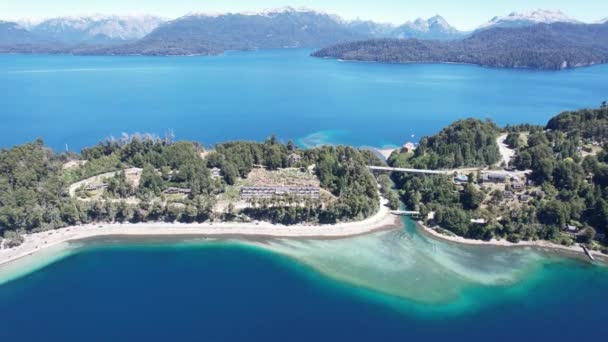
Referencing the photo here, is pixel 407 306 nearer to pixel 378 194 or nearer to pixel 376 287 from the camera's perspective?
pixel 376 287

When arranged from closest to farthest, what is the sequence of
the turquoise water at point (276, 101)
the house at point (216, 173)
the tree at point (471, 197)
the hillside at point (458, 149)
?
the tree at point (471, 197)
the house at point (216, 173)
the hillside at point (458, 149)
the turquoise water at point (276, 101)

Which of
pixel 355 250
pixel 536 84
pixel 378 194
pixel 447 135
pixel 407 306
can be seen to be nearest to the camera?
pixel 407 306

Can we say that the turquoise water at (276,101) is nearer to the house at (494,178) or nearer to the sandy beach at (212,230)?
the house at (494,178)

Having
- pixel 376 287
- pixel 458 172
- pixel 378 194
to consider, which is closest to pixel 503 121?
pixel 458 172

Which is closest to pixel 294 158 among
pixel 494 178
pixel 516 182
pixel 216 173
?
pixel 216 173

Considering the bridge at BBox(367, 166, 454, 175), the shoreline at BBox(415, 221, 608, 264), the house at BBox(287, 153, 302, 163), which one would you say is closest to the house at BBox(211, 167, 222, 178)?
the house at BBox(287, 153, 302, 163)

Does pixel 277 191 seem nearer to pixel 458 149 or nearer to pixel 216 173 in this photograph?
pixel 216 173

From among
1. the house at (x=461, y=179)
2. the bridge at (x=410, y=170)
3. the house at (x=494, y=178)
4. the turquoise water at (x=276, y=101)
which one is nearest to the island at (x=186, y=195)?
the bridge at (x=410, y=170)
